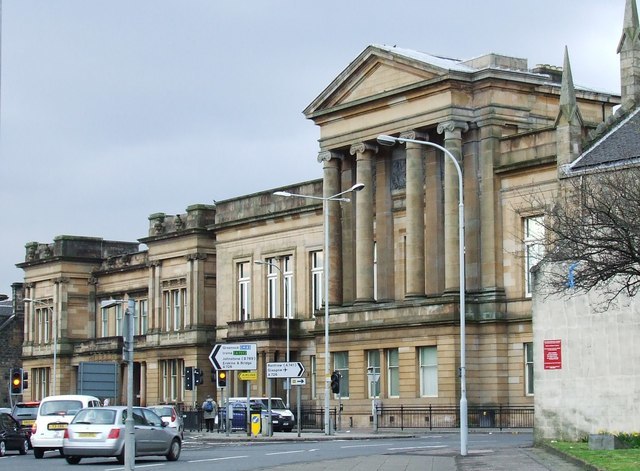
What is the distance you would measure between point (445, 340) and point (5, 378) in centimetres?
6407

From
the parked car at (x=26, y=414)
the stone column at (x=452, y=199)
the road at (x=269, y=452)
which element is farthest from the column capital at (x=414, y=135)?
the parked car at (x=26, y=414)

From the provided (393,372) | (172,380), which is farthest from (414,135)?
(172,380)

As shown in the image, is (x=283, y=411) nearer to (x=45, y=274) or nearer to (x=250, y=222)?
(x=250, y=222)

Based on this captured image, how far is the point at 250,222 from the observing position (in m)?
89.6

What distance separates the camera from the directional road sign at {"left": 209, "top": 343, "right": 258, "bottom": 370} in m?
62.7

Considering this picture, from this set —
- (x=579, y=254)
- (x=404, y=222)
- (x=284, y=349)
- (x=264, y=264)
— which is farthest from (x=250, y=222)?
(x=579, y=254)

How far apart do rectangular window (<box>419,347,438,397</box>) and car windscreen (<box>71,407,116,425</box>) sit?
110 ft

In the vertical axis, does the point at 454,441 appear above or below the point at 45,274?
below

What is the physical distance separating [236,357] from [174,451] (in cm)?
2214

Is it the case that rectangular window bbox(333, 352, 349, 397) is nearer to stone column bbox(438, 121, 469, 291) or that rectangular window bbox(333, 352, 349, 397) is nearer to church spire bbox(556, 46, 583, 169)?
stone column bbox(438, 121, 469, 291)

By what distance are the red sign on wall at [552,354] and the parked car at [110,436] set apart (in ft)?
36.7

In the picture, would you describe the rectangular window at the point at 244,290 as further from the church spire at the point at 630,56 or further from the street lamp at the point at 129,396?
the street lamp at the point at 129,396

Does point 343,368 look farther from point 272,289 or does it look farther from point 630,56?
point 630,56

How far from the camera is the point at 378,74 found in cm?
7438
